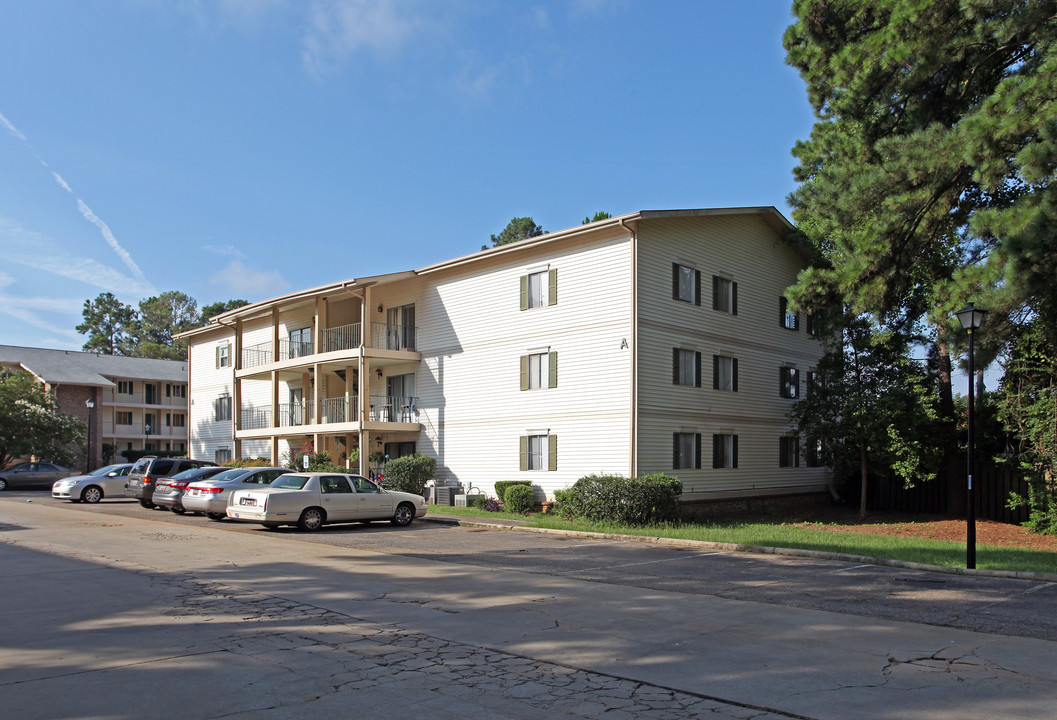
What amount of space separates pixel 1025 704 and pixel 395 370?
2868 centimetres

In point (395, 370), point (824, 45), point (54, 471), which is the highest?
point (824, 45)

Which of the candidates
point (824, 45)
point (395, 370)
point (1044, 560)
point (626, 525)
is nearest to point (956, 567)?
point (1044, 560)

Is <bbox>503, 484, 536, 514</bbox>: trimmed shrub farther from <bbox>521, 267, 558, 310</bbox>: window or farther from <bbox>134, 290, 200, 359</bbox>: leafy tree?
<bbox>134, 290, 200, 359</bbox>: leafy tree

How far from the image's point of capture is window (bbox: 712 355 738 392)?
28.4 metres

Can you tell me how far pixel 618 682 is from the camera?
22.6ft

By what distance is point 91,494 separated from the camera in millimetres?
31531

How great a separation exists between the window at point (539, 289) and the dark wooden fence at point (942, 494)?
14166 millimetres

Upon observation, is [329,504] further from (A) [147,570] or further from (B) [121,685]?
(B) [121,685]

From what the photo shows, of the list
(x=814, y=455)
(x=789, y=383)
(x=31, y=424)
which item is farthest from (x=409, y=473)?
(x=31, y=424)

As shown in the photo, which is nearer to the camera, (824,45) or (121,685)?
(121,685)

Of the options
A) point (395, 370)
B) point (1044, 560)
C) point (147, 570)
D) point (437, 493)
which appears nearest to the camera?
point (147, 570)

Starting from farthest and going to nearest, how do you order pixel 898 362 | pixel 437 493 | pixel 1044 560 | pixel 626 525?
pixel 437 493 → pixel 898 362 → pixel 626 525 → pixel 1044 560

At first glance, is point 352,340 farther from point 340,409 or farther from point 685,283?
point 685,283

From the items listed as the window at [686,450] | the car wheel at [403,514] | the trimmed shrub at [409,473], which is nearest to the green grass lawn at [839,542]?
the window at [686,450]
